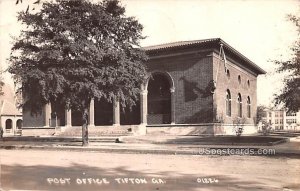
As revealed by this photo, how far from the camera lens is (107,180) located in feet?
29.9

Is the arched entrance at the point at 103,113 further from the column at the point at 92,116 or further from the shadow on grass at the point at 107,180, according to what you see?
the shadow on grass at the point at 107,180

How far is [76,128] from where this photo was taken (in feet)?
114

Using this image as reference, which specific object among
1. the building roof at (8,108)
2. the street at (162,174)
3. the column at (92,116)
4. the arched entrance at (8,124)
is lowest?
the street at (162,174)

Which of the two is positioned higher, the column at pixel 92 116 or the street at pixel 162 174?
the column at pixel 92 116

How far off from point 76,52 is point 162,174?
36.7 ft

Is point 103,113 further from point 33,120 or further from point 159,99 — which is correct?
point 33,120

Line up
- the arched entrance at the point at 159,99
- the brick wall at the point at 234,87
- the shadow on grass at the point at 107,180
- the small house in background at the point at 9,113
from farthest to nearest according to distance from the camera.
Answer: the small house in background at the point at 9,113, the arched entrance at the point at 159,99, the brick wall at the point at 234,87, the shadow on grass at the point at 107,180

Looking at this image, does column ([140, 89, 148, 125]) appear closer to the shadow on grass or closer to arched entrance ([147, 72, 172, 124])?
arched entrance ([147, 72, 172, 124])

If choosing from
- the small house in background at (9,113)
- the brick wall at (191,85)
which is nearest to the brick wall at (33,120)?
the brick wall at (191,85)

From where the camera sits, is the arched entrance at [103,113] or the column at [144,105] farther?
the arched entrance at [103,113]

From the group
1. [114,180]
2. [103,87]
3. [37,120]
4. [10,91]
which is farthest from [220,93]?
[10,91]

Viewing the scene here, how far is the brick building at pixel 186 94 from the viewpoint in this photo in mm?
27969

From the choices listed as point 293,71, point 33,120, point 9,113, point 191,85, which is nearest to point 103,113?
point 33,120

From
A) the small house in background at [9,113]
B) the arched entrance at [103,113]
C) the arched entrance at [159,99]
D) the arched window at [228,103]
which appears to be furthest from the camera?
the small house in background at [9,113]
